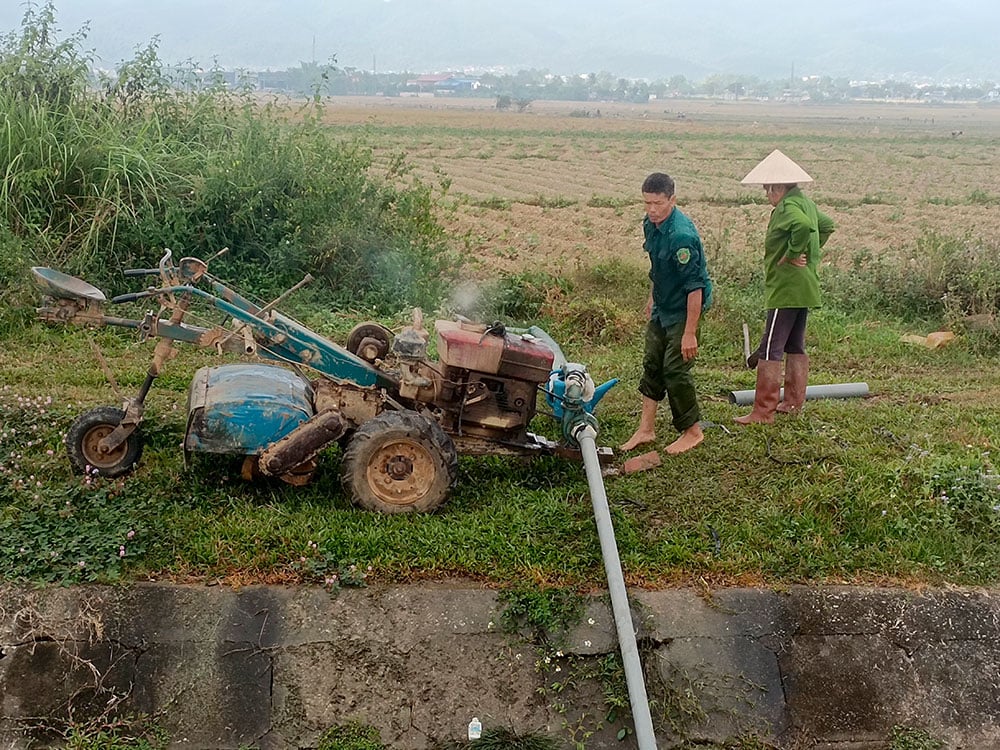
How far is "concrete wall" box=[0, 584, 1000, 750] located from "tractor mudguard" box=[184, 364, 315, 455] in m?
0.82

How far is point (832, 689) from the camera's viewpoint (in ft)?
14.8

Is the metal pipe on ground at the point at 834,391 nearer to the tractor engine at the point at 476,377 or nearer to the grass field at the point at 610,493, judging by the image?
the grass field at the point at 610,493

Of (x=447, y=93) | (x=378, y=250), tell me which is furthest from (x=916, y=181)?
(x=447, y=93)

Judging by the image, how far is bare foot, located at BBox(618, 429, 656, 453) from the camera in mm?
6312

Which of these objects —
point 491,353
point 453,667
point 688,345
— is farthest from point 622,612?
point 688,345

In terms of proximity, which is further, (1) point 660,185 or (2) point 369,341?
(2) point 369,341

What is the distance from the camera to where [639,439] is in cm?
635

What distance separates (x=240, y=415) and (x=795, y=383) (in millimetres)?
4069

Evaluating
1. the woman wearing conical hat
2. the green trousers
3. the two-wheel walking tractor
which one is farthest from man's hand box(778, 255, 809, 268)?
the two-wheel walking tractor

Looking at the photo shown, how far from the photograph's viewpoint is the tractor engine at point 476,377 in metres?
5.29

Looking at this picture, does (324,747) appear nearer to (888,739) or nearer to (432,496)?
(432,496)

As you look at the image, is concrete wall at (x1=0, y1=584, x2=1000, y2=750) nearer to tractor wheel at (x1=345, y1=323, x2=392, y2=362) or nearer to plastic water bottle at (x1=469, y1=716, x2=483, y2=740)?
plastic water bottle at (x1=469, y1=716, x2=483, y2=740)

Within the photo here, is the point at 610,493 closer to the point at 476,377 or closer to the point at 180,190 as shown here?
the point at 476,377

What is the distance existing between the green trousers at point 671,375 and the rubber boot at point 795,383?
109 centimetres
